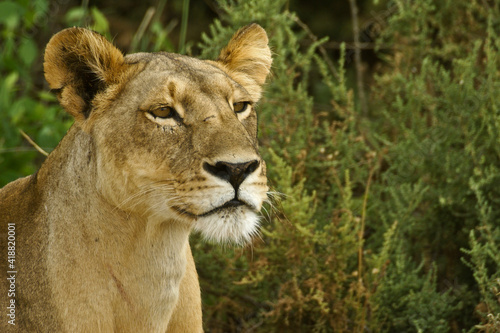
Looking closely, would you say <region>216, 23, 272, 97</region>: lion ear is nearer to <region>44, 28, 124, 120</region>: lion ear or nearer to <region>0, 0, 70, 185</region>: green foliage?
<region>44, 28, 124, 120</region>: lion ear

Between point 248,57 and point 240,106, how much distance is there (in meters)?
0.44

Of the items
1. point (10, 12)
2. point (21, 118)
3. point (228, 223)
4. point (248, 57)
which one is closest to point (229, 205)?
point (228, 223)

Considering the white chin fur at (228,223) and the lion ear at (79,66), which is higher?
the lion ear at (79,66)

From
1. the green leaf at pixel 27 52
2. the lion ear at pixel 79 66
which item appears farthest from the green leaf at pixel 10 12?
the lion ear at pixel 79 66

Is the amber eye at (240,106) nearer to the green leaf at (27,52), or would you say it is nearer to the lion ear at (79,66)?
the lion ear at (79,66)

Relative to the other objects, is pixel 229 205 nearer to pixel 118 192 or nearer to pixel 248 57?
pixel 118 192

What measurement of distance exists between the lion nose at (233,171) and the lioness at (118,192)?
2.3 inches

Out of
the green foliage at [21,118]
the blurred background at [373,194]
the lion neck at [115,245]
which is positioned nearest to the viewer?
the lion neck at [115,245]

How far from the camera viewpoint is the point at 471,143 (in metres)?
4.40

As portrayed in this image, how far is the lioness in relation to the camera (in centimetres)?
274

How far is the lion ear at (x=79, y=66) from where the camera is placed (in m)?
2.81

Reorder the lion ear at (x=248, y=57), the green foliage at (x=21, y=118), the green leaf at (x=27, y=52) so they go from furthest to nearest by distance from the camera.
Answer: the green leaf at (x=27, y=52), the green foliage at (x=21, y=118), the lion ear at (x=248, y=57)

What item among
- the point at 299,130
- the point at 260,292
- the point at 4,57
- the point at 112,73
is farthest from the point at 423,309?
the point at 4,57

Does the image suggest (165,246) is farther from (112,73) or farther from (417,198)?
(417,198)
